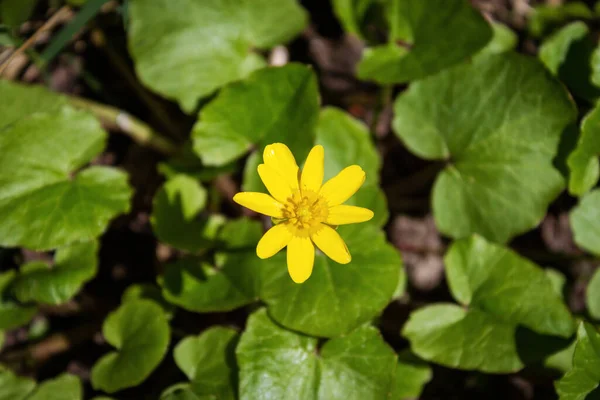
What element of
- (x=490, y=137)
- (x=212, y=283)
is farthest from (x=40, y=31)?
(x=490, y=137)

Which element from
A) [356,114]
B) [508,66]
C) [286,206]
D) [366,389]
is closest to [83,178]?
[286,206]

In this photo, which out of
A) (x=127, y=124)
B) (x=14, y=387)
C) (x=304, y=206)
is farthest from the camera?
(x=127, y=124)

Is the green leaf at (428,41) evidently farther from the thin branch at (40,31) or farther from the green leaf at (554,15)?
the thin branch at (40,31)

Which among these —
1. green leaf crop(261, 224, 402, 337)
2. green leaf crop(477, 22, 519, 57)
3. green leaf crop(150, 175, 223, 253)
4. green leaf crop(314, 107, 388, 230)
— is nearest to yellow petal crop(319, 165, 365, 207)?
green leaf crop(261, 224, 402, 337)

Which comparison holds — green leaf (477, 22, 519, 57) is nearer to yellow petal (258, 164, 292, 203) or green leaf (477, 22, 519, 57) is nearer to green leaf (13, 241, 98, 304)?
yellow petal (258, 164, 292, 203)

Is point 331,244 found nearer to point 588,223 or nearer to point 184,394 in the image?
point 184,394

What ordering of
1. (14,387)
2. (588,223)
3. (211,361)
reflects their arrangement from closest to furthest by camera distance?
(211,361) → (14,387) → (588,223)

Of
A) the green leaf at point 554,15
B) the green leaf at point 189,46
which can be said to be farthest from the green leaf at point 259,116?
the green leaf at point 554,15
